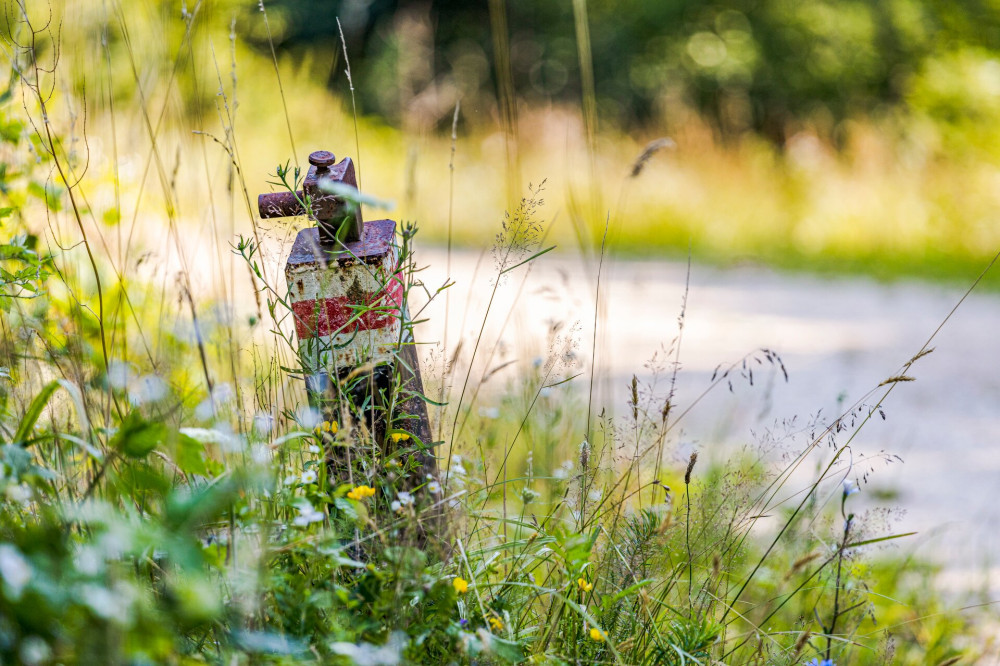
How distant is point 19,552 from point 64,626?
4.0 inches

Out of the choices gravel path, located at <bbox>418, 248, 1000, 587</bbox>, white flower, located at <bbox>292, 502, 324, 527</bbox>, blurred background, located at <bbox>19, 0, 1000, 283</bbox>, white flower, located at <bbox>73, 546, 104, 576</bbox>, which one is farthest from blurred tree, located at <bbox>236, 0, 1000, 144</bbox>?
white flower, located at <bbox>73, 546, 104, 576</bbox>

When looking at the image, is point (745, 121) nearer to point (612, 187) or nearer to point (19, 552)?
point (612, 187)

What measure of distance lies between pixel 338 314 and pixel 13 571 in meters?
0.76

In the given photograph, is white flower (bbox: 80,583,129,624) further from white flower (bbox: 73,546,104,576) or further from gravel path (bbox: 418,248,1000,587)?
gravel path (bbox: 418,248,1000,587)

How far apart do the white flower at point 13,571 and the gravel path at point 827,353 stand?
1781 millimetres

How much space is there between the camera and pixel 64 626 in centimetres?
94

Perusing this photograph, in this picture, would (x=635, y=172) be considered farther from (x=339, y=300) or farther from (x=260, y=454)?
(x=260, y=454)

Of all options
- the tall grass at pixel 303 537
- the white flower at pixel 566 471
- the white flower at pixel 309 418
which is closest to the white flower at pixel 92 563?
the tall grass at pixel 303 537

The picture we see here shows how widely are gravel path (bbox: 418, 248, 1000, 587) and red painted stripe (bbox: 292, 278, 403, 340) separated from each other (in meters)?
1.09

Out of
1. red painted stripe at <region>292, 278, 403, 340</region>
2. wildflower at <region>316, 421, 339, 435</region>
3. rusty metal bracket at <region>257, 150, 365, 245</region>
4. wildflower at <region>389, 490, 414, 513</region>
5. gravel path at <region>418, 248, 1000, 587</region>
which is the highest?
rusty metal bracket at <region>257, 150, 365, 245</region>

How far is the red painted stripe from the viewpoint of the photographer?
1.42m

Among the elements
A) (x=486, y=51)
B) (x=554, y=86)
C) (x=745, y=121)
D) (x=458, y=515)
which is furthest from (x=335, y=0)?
(x=458, y=515)

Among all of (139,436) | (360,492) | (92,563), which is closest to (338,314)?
(360,492)

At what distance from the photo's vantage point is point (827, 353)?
491 cm
